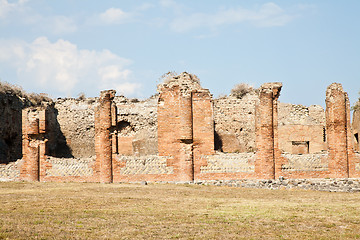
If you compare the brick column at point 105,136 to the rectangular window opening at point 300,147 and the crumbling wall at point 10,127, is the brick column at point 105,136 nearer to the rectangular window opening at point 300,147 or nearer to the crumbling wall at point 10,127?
the crumbling wall at point 10,127

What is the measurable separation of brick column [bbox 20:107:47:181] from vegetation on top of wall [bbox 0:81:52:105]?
8.99 feet

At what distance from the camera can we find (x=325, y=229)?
830cm

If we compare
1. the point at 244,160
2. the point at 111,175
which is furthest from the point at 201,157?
the point at 111,175

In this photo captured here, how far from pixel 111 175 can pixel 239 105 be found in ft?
21.6

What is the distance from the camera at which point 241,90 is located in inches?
887

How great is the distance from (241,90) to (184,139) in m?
5.34

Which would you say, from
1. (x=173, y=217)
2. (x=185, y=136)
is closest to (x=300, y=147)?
(x=185, y=136)

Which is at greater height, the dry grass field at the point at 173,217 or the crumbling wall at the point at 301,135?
the crumbling wall at the point at 301,135

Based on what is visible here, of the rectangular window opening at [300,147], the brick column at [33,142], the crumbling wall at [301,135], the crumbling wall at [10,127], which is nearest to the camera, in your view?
the brick column at [33,142]

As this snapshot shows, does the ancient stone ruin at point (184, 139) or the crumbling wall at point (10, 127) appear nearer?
the ancient stone ruin at point (184, 139)

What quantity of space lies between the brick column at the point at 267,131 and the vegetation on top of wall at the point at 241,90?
3691 mm

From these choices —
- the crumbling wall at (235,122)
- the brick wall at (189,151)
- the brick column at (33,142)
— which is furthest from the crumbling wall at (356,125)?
the brick column at (33,142)

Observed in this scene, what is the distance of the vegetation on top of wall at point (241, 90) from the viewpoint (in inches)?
880

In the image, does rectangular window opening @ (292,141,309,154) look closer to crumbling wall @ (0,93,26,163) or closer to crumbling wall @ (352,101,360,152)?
crumbling wall @ (352,101,360,152)
